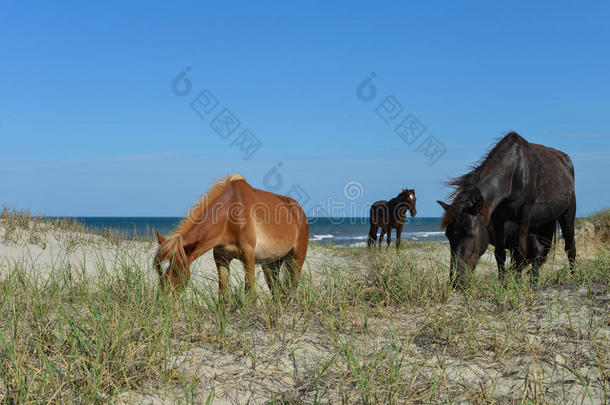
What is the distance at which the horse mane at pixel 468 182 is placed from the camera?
5.07m

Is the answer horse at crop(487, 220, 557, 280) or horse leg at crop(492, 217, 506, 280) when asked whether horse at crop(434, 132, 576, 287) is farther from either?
horse at crop(487, 220, 557, 280)

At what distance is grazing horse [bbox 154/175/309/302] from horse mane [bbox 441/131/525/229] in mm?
1817

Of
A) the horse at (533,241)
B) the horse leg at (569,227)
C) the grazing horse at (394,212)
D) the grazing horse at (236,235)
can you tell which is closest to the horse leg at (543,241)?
the horse at (533,241)

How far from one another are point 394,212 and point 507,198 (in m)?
7.63

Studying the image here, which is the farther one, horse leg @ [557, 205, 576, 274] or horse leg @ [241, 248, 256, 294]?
horse leg @ [557, 205, 576, 274]

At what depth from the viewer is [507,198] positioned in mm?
5895

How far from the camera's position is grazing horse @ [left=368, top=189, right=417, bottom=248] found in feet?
44.1

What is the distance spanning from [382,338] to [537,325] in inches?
52.9

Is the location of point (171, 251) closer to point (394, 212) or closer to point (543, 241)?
point (543, 241)

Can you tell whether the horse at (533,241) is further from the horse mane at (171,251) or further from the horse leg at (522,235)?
the horse mane at (171,251)

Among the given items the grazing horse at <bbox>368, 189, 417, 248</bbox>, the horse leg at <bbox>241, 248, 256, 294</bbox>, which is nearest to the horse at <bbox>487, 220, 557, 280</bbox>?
the horse leg at <bbox>241, 248, 256, 294</bbox>

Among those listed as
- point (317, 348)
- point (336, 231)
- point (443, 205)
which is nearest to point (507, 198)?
point (443, 205)

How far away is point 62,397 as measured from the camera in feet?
8.25

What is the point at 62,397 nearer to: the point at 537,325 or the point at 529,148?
the point at 537,325
